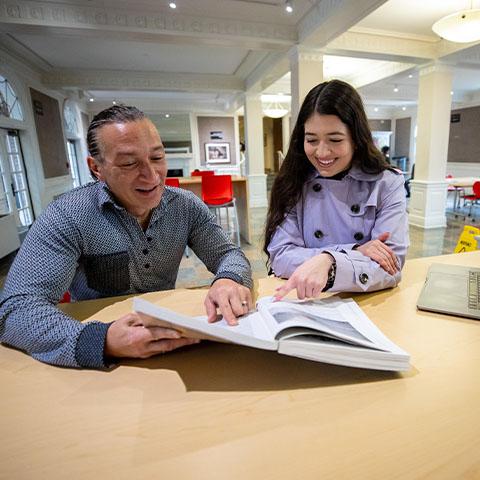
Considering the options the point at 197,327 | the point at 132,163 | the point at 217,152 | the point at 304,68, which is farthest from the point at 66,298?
the point at 217,152

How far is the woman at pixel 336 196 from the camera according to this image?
102cm

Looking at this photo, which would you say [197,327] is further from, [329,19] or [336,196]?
[329,19]

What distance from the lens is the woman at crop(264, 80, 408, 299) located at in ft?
3.33

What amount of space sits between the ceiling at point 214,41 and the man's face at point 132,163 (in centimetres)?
303

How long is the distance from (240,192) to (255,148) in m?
2.99

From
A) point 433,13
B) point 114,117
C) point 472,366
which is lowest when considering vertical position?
point 472,366

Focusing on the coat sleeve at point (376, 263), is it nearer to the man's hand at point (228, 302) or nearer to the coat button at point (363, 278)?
the coat button at point (363, 278)

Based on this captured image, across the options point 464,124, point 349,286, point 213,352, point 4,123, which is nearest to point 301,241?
point 349,286

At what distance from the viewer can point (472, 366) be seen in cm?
59

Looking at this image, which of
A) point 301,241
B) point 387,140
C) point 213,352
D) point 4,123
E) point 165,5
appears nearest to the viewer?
point 213,352

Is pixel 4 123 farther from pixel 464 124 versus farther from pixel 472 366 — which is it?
pixel 464 124

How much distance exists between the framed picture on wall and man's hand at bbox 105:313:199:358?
32.7 ft

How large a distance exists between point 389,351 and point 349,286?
1.07 feet

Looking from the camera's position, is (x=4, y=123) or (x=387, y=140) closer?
(x=4, y=123)
